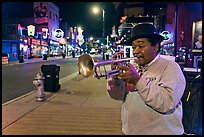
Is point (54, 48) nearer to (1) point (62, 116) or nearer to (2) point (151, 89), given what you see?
(1) point (62, 116)

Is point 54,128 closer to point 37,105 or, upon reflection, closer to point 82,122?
point 82,122

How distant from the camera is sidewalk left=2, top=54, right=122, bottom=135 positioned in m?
5.26

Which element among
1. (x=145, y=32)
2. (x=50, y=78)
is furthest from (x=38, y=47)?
(x=145, y=32)

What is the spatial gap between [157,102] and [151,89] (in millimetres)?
104

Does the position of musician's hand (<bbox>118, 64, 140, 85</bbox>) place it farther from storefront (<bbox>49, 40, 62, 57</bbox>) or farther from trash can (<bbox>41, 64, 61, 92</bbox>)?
storefront (<bbox>49, 40, 62, 57</bbox>)

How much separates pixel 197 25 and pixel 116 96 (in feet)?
35.8

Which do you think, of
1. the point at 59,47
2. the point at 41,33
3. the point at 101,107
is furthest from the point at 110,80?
the point at 59,47

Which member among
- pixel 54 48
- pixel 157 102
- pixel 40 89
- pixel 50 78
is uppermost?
pixel 54 48

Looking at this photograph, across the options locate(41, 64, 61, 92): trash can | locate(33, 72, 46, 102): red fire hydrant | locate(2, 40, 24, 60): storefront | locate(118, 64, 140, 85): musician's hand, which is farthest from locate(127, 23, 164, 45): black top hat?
locate(2, 40, 24, 60): storefront

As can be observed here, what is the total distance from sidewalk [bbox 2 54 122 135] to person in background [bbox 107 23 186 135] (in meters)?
3.02

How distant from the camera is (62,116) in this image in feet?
20.7

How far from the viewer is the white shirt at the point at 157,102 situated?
6.24 ft

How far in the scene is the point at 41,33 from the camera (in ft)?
169

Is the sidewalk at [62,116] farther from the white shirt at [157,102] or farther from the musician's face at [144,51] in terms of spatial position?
the musician's face at [144,51]
